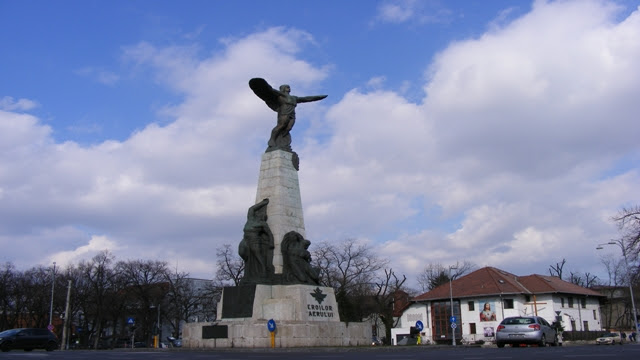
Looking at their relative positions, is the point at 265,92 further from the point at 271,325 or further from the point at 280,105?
the point at 271,325

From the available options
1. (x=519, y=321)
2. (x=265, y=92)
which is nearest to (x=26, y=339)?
(x=265, y=92)

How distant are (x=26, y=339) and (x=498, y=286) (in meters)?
44.2

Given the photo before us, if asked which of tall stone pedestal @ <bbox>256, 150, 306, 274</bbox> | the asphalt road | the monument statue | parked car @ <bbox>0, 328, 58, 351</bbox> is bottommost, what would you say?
the asphalt road

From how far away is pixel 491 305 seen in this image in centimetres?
5781

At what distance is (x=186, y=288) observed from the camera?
240 ft

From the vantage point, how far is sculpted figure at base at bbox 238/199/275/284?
2105cm

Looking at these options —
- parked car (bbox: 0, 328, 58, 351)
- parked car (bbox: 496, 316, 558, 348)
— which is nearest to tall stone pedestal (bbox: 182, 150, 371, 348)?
parked car (bbox: 496, 316, 558, 348)

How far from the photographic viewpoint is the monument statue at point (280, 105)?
77.4ft

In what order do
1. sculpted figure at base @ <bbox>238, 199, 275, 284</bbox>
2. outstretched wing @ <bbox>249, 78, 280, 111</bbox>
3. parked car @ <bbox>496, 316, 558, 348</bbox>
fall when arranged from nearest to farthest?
parked car @ <bbox>496, 316, 558, 348</bbox> → sculpted figure at base @ <bbox>238, 199, 275, 284</bbox> → outstretched wing @ <bbox>249, 78, 280, 111</bbox>

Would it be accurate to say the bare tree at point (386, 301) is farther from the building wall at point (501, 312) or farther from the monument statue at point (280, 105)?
the monument statue at point (280, 105)

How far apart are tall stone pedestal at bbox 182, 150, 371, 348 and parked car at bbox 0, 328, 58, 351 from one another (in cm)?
760

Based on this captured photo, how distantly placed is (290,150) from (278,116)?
5.21 feet

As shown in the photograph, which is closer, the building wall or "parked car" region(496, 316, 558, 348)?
"parked car" region(496, 316, 558, 348)

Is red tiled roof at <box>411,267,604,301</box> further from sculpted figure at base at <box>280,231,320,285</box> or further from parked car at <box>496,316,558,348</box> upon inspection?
sculpted figure at base at <box>280,231,320,285</box>
